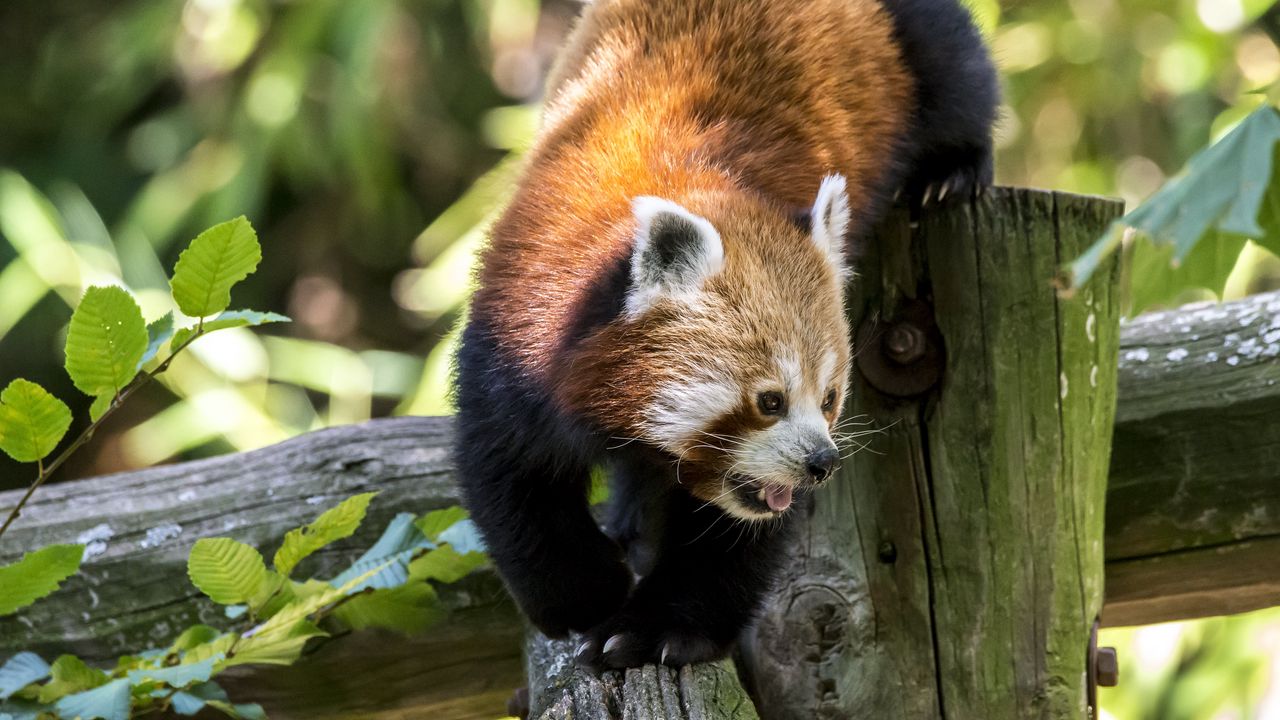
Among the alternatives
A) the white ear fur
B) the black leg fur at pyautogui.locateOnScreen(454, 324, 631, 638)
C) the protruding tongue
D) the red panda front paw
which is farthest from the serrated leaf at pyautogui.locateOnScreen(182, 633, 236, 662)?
the white ear fur

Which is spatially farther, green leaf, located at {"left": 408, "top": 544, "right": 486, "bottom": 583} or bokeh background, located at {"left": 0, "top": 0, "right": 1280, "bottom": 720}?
bokeh background, located at {"left": 0, "top": 0, "right": 1280, "bottom": 720}

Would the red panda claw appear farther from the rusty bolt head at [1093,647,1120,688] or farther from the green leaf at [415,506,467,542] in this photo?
the rusty bolt head at [1093,647,1120,688]

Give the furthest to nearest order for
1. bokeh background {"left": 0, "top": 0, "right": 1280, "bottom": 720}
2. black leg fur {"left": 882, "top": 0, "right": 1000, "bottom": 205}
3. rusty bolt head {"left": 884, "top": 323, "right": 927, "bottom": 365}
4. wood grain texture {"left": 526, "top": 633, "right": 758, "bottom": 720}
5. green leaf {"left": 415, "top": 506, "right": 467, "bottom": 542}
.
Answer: bokeh background {"left": 0, "top": 0, "right": 1280, "bottom": 720} → black leg fur {"left": 882, "top": 0, "right": 1000, "bottom": 205} → green leaf {"left": 415, "top": 506, "right": 467, "bottom": 542} → rusty bolt head {"left": 884, "top": 323, "right": 927, "bottom": 365} → wood grain texture {"left": 526, "top": 633, "right": 758, "bottom": 720}

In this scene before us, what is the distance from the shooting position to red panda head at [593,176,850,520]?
1.56 m

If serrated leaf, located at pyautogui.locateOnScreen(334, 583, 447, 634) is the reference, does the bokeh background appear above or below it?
above

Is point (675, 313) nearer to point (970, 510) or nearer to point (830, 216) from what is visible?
point (830, 216)

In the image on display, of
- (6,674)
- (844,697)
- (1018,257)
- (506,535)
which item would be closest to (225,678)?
(6,674)

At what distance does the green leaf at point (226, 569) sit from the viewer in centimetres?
169

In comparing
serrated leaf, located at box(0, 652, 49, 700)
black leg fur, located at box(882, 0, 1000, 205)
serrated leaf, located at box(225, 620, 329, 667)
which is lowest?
serrated leaf, located at box(0, 652, 49, 700)

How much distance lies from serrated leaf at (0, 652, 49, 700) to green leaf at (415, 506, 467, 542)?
1.92ft

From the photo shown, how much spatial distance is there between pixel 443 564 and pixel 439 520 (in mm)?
74

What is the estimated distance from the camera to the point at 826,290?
1.66 metres

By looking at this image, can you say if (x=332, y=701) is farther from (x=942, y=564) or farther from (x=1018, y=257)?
(x=1018, y=257)

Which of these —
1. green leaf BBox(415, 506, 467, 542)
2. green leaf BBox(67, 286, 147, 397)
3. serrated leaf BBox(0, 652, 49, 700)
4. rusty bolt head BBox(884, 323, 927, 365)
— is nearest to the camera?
green leaf BBox(67, 286, 147, 397)
